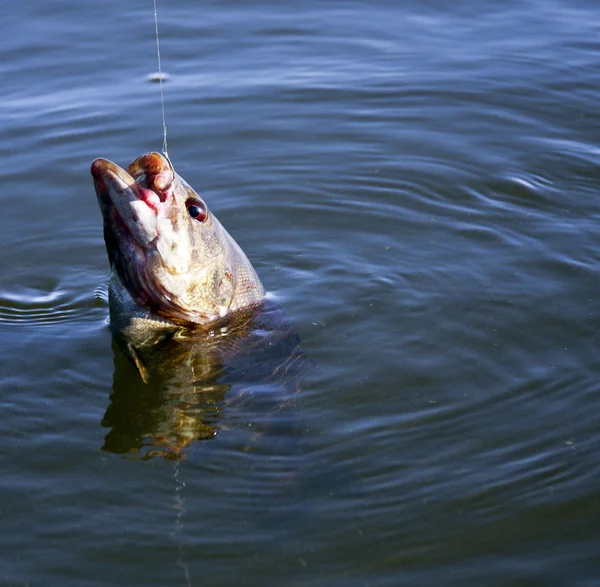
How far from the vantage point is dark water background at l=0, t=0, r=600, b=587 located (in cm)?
437

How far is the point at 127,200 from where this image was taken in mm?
4926

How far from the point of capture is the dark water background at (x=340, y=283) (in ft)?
14.3

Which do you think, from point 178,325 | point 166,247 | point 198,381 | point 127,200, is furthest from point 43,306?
point 127,200

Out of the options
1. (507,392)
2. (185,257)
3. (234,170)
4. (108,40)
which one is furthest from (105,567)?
(108,40)

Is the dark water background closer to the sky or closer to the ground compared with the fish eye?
closer to the ground

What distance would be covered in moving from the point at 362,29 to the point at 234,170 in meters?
3.65

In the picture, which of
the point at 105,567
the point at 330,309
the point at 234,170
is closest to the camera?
the point at 105,567

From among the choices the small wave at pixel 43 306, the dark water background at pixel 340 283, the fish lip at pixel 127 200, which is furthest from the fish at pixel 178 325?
the small wave at pixel 43 306

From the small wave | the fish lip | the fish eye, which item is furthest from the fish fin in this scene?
the small wave

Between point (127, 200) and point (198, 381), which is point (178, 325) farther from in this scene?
point (127, 200)

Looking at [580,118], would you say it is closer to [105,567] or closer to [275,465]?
[275,465]

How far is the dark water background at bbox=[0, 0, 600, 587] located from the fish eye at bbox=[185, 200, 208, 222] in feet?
3.32

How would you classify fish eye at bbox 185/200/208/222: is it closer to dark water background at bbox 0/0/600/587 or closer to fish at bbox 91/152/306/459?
Answer: fish at bbox 91/152/306/459

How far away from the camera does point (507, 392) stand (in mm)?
5418
